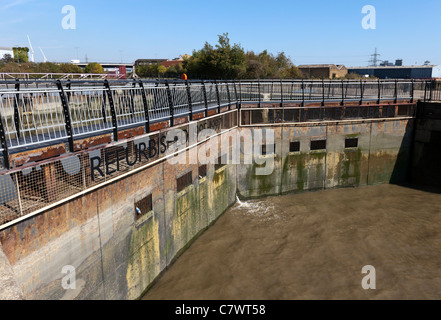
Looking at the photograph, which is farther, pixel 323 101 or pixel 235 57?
pixel 235 57

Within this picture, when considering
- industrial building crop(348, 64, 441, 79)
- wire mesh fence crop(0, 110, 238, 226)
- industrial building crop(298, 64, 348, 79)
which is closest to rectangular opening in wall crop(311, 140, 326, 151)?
wire mesh fence crop(0, 110, 238, 226)

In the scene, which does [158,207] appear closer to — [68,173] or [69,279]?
[69,279]

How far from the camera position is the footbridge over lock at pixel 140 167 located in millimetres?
6660

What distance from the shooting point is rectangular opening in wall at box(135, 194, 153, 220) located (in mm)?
9945

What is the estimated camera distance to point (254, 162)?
1877 cm

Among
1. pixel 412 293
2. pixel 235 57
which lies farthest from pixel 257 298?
pixel 235 57

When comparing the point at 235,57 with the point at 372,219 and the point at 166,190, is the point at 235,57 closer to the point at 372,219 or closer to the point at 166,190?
the point at 372,219

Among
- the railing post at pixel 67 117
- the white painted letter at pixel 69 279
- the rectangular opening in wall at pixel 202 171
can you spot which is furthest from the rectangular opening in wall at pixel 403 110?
the white painted letter at pixel 69 279

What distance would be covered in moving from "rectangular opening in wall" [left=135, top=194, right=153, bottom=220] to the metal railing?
2240 millimetres

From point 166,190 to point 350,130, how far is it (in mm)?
13997

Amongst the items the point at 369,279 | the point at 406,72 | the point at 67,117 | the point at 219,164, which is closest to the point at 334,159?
the point at 219,164

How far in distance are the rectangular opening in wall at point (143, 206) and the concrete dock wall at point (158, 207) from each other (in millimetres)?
107

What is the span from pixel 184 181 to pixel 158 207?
2.10 meters

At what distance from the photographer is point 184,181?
12930mm
